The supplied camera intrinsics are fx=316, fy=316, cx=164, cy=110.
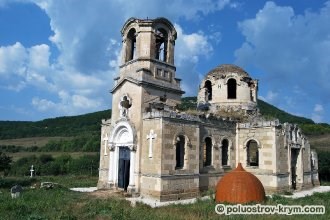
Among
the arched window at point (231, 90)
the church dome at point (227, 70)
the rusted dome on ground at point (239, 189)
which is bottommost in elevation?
the rusted dome on ground at point (239, 189)

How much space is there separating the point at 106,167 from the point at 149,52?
8.41 metres

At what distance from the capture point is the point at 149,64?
1969 centimetres

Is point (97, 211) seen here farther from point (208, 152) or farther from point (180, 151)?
point (208, 152)

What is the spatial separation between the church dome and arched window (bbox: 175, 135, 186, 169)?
9239 mm

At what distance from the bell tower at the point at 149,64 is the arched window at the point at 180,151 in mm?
2520

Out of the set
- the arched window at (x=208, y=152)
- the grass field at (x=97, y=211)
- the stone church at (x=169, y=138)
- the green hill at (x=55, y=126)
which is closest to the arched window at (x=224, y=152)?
the stone church at (x=169, y=138)

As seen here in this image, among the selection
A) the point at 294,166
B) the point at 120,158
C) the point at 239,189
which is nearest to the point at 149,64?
the point at 120,158

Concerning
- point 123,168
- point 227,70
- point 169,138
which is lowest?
point 123,168

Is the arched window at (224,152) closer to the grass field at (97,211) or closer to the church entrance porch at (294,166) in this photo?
the church entrance porch at (294,166)

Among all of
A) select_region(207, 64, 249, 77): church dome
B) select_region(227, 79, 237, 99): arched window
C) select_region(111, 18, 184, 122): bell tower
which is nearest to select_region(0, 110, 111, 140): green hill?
select_region(207, 64, 249, 77): church dome

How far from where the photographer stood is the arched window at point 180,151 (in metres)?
18.4

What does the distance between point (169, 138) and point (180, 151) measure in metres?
1.54

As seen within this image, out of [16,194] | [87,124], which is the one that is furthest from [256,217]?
[87,124]

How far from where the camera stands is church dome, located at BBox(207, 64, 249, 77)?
25.5 m
